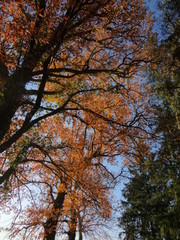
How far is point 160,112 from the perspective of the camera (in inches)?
363

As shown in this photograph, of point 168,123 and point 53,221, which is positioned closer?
point 168,123

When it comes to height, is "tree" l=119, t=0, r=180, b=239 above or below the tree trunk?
above

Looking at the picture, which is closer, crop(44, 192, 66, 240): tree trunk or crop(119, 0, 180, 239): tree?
crop(119, 0, 180, 239): tree

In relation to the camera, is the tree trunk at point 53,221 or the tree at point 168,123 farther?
the tree trunk at point 53,221

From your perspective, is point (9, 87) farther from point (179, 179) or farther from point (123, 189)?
point (123, 189)

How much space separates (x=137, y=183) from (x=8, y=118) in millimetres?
19826

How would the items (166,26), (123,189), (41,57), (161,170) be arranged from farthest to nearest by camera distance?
1. (123,189)
2. (161,170)
3. (166,26)
4. (41,57)

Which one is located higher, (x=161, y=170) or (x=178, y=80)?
(x=178, y=80)

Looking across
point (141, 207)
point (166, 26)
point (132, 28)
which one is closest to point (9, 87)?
point (132, 28)

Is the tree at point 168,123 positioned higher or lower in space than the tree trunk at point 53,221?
higher

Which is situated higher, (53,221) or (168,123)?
(168,123)

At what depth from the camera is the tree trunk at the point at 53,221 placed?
31.3 ft

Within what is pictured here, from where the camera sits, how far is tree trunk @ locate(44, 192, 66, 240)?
31.3 feet

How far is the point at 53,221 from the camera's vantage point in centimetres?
1016
